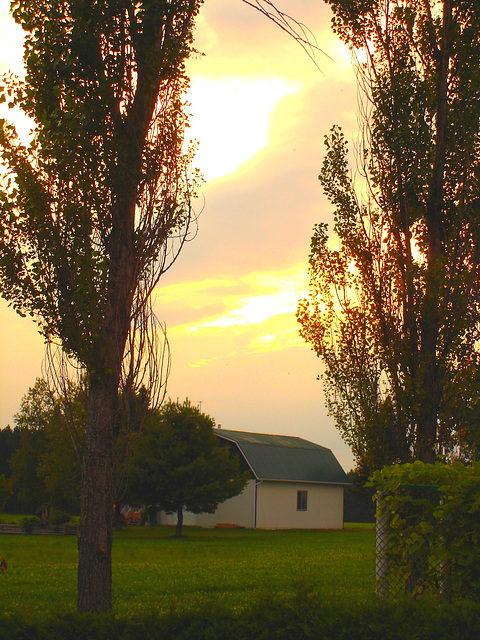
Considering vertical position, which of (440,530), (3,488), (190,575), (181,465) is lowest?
(190,575)

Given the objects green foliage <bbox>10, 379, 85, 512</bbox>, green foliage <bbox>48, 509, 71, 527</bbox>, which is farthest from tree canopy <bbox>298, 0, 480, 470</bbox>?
green foliage <bbox>48, 509, 71, 527</bbox>

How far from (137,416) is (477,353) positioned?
20.1ft

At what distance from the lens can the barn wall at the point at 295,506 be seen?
4016 cm

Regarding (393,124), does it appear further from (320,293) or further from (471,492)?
(471,492)

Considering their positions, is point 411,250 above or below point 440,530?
above

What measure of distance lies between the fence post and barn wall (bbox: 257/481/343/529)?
33.6 m

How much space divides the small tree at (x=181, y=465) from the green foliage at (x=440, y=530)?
2368cm

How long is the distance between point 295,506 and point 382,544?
3613 centimetres

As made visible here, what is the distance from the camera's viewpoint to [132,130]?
8.37 meters

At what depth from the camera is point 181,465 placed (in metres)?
30.8

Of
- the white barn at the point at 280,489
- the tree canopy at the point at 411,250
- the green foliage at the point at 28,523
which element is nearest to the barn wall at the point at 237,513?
the white barn at the point at 280,489

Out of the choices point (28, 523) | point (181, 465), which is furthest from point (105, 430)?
point (28, 523)

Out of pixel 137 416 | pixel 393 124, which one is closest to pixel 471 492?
pixel 137 416

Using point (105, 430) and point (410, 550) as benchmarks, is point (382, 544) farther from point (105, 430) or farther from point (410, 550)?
point (105, 430)
